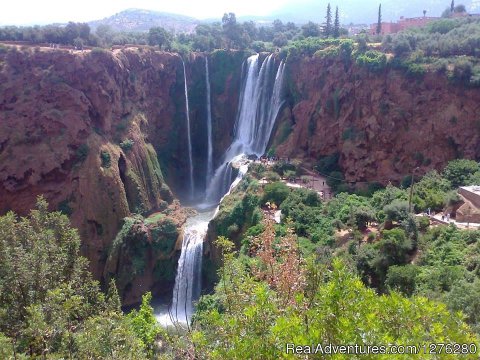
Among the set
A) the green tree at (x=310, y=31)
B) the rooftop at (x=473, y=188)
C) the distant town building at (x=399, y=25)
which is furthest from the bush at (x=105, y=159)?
the distant town building at (x=399, y=25)

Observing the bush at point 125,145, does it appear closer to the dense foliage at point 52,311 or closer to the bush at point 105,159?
the bush at point 105,159

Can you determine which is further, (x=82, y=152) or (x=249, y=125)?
(x=249, y=125)

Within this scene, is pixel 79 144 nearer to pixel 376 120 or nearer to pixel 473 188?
pixel 376 120

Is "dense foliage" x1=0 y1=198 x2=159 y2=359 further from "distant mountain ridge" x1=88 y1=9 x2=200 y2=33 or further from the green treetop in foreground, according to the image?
"distant mountain ridge" x1=88 y1=9 x2=200 y2=33

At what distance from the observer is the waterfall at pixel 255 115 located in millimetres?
42750

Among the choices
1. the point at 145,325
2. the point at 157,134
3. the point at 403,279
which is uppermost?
the point at 157,134

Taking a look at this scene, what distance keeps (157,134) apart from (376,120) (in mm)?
21547

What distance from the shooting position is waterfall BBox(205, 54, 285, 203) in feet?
140

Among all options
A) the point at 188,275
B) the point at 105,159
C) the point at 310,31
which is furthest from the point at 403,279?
the point at 310,31

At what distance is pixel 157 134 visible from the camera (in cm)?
4453

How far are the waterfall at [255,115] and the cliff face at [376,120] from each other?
1.74 meters

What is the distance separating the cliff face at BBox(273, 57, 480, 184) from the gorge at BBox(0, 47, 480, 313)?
92mm

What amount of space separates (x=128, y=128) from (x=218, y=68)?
49.6ft

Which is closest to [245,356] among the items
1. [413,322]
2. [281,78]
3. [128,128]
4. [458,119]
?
[413,322]
